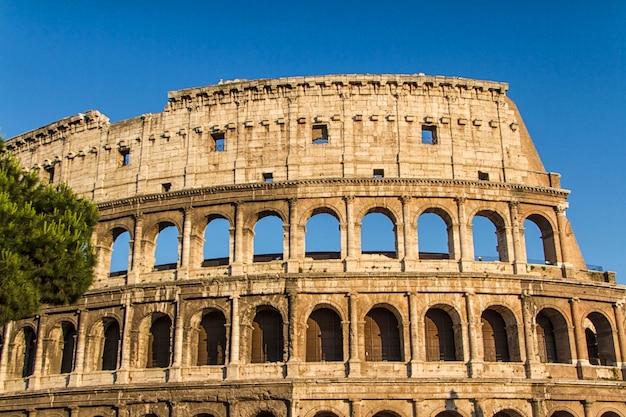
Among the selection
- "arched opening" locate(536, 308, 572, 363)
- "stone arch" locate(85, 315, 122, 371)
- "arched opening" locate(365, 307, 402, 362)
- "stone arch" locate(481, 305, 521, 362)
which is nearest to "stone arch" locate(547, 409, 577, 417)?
"arched opening" locate(536, 308, 572, 363)

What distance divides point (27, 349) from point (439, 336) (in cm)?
1633

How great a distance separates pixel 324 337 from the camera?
25.9 meters

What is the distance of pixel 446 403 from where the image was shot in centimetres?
2408

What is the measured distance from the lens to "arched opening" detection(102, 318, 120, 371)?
27.6 meters

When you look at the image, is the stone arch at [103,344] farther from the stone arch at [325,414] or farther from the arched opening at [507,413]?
the arched opening at [507,413]

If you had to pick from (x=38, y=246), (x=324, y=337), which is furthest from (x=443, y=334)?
(x=38, y=246)

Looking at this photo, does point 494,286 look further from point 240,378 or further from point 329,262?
point 240,378

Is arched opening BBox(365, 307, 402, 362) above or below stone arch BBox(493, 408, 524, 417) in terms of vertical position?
above

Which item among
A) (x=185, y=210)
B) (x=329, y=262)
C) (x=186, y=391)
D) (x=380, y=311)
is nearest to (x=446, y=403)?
(x=380, y=311)

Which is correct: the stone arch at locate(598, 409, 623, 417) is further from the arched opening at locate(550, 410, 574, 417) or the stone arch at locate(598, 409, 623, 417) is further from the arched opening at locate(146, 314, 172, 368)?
the arched opening at locate(146, 314, 172, 368)

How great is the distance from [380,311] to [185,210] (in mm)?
8264

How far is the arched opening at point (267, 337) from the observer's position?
84.5 ft

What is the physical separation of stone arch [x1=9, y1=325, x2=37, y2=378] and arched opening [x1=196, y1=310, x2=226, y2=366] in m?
6.97

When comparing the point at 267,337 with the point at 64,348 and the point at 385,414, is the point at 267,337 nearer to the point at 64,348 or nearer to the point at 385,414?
the point at 385,414
